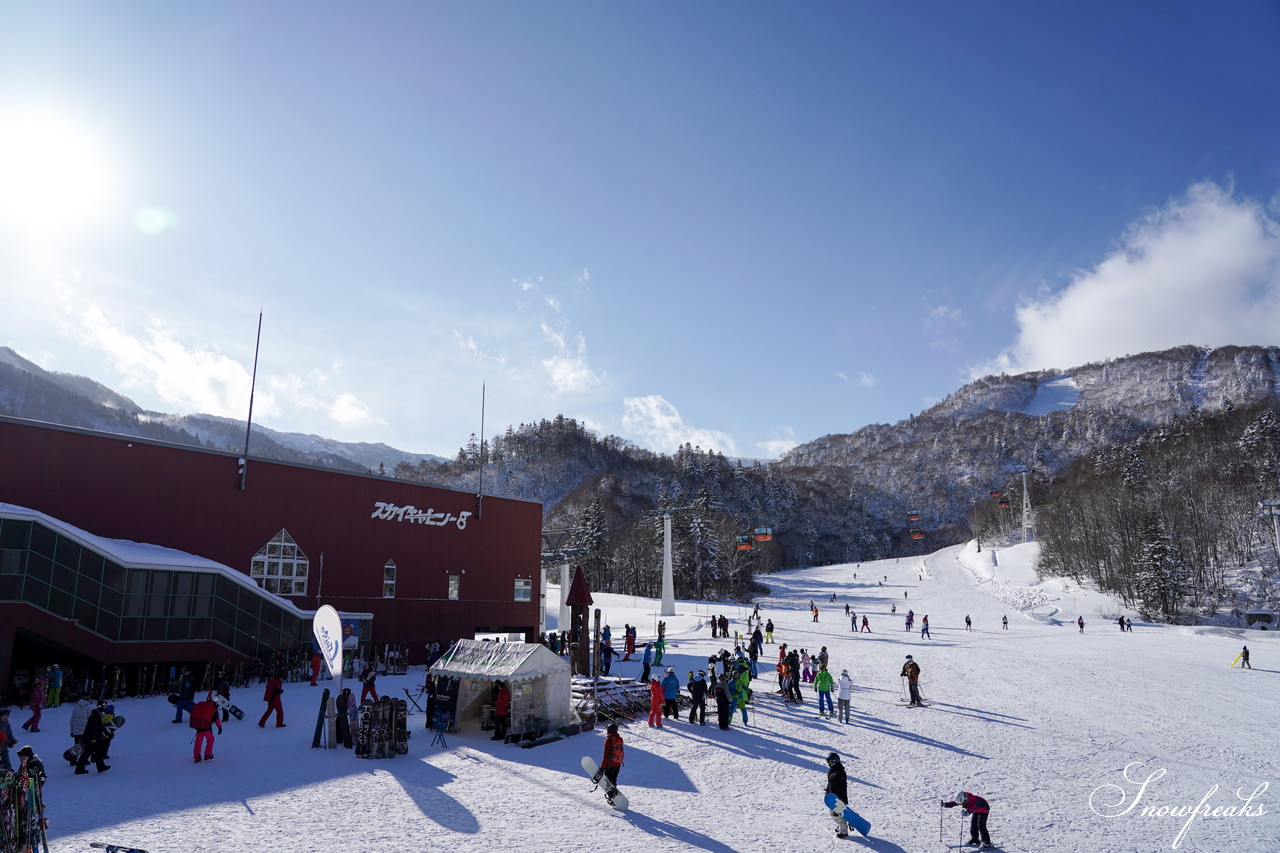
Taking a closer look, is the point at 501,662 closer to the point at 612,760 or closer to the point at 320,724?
the point at 320,724

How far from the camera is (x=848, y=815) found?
995cm

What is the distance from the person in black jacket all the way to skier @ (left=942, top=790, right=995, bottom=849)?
44.6 feet

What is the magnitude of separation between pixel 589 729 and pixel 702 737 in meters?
2.78

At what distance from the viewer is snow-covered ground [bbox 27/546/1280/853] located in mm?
9977

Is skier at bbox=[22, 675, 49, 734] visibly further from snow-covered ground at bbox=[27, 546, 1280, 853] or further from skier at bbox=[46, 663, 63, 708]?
skier at bbox=[46, 663, 63, 708]

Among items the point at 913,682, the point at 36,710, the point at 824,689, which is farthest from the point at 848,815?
the point at 36,710

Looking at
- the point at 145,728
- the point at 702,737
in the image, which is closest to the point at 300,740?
the point at 145,728

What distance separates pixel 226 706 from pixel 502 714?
21.3 feet

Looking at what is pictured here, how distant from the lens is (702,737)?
16.7 metres

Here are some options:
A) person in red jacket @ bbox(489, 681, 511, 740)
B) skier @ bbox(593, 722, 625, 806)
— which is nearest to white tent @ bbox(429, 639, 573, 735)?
person in red jacket @ bbox(489, 681, 511, 740)

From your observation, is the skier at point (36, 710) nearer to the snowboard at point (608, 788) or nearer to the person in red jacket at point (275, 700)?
the person in red jacket at point (275, 700)

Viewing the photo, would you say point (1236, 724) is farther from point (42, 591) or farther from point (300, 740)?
point (42, 591)

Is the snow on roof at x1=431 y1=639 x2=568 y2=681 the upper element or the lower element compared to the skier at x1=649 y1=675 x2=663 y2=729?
upper

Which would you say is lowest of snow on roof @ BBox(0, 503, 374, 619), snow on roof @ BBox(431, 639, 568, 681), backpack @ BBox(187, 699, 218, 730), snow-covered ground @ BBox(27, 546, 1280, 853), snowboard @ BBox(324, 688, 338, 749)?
snow-covered ground @ BBox(27, 546, 1280, 853)
